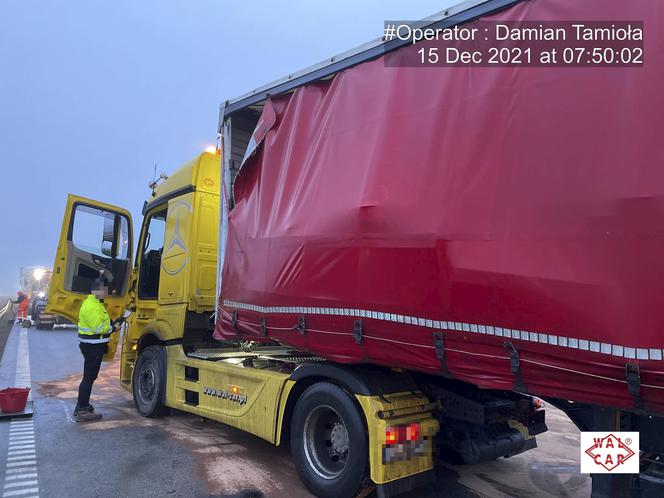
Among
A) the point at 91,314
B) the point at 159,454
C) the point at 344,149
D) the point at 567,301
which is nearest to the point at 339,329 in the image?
the point at 344,149

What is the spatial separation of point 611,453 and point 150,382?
5271 millimetres

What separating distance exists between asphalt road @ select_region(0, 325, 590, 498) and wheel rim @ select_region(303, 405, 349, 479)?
33 cm

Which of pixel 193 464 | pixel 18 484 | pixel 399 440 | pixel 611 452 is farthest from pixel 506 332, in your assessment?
pixel 18 484

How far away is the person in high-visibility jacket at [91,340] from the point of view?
605cm

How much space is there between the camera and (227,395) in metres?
4.83

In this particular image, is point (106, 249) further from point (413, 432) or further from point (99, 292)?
point (413, 432)

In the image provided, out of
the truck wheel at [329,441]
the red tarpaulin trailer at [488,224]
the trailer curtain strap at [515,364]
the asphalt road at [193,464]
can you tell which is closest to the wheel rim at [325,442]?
the truck wheel at [329,441]

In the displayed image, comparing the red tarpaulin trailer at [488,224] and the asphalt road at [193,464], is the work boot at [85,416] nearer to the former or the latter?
the asphalt road at [193,464]

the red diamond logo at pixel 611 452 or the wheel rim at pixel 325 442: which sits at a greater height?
the red diamond logo at pixel 611 452

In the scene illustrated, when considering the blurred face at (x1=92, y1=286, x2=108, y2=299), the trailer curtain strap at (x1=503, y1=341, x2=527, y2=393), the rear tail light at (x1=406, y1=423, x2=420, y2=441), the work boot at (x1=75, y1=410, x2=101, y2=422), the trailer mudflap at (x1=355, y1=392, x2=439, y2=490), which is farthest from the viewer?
the blurred face at (x1=92, y1=286, x2=108, y2=299)

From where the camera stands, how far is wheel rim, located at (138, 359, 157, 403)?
6.06 metres

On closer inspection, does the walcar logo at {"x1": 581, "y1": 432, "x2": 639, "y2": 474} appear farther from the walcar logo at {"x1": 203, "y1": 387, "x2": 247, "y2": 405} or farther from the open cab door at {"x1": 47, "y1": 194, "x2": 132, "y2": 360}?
the open cab door at {"x1": 47, "y1": 194, "x2": 132, "y2": 360}

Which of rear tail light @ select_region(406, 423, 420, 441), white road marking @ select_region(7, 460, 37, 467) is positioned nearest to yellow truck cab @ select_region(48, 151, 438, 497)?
rear tail light @ select_region(406, 423, 420, 441)

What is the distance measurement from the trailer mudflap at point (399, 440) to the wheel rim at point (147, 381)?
3.55m
